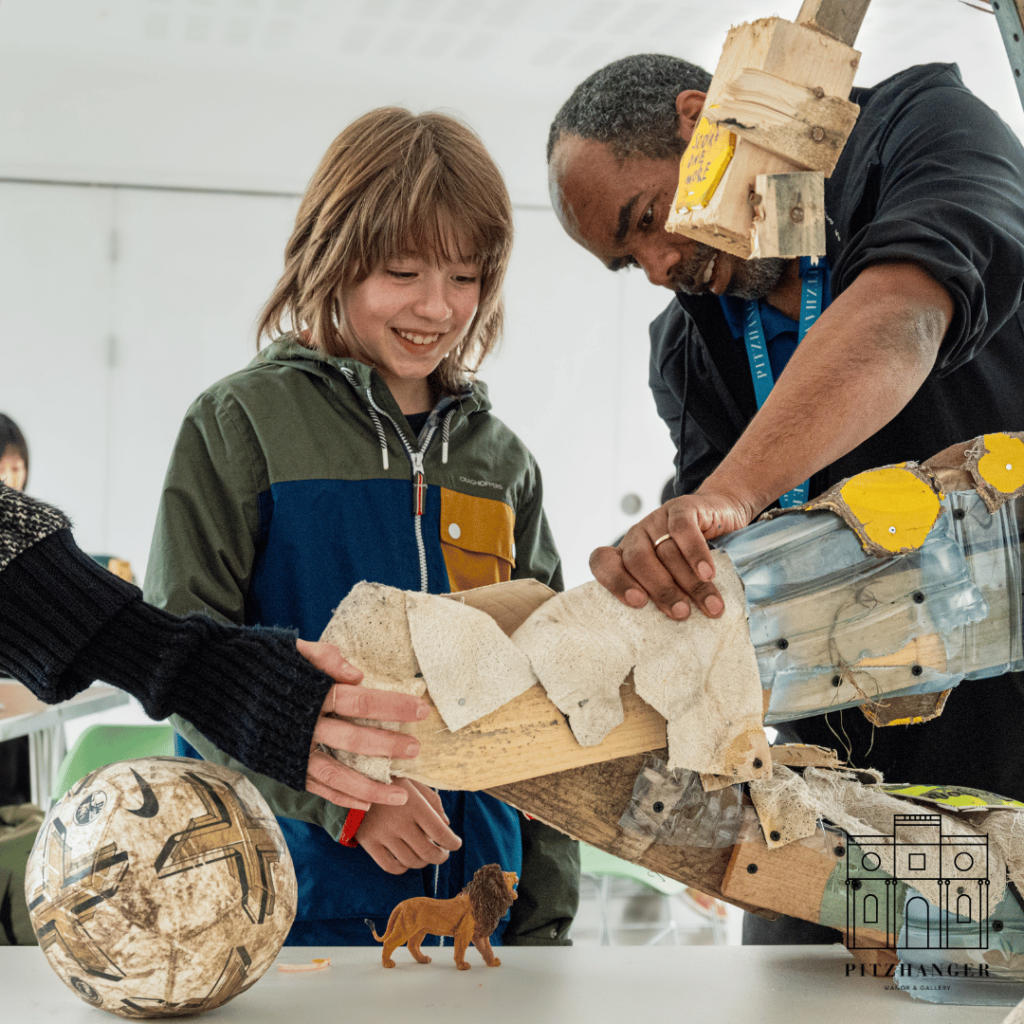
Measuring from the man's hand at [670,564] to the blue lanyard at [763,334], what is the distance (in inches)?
18.1

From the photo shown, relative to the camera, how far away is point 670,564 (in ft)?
2.86

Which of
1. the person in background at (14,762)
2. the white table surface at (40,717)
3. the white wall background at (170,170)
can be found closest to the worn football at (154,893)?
the white table surface at (40,717)

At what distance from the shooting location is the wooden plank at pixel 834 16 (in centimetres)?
73

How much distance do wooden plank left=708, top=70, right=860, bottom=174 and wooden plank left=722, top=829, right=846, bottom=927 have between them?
1.84 feet

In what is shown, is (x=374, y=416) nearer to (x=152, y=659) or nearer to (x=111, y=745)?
(x=152, y=659)

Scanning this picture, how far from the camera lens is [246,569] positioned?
1110 millimetres

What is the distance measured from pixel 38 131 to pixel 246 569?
13.4 ft

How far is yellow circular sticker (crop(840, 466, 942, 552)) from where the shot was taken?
936 mm

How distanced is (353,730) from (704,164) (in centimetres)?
48

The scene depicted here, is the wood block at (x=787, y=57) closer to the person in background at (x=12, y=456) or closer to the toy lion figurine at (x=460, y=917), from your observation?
the toy lion figurine at (x=460, y=917)

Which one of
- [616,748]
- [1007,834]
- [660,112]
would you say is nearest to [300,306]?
[660,112]

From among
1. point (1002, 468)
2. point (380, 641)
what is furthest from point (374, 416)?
point (1002, 468)

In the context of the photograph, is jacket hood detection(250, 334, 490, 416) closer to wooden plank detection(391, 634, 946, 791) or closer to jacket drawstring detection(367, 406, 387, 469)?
jacket drawstring detection(367, 406, 387, 469)

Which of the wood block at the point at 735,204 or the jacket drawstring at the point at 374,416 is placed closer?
the wood block at the point at 735,204
